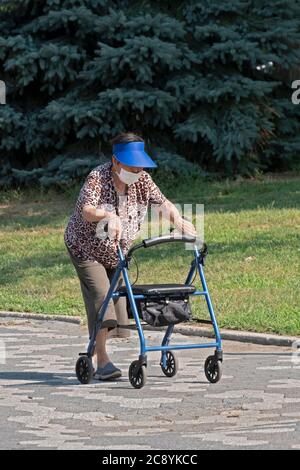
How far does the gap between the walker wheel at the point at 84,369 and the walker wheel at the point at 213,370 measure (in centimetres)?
82

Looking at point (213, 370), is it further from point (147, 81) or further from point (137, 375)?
point (147, 81)

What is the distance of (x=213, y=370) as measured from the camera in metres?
9.16

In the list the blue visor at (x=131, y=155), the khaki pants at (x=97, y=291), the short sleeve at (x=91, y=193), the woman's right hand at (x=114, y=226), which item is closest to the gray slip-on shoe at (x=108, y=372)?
the khaki pants at (x=97, y=291)

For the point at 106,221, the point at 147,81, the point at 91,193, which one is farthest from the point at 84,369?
the point at 147,81

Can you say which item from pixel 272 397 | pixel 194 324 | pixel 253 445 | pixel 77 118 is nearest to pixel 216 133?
pixel 77 118

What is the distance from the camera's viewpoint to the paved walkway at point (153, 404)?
7.37 m

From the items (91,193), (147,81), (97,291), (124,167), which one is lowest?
(147,81)

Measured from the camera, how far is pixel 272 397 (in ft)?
28.4

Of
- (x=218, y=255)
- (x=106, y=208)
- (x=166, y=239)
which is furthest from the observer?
(x=218, y=255)

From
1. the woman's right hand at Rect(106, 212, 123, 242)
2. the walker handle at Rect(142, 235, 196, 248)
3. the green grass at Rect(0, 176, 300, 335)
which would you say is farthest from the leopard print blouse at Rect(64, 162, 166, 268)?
the green grass at Rect(0, 176, 300, 335)

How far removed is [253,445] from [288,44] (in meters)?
15.1

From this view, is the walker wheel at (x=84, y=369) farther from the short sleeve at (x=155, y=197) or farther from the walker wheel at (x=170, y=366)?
the short sleeve at (x=155, y=197)

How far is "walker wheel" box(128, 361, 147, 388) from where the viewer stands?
887 centimetres

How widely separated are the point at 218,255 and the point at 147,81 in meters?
6.13
